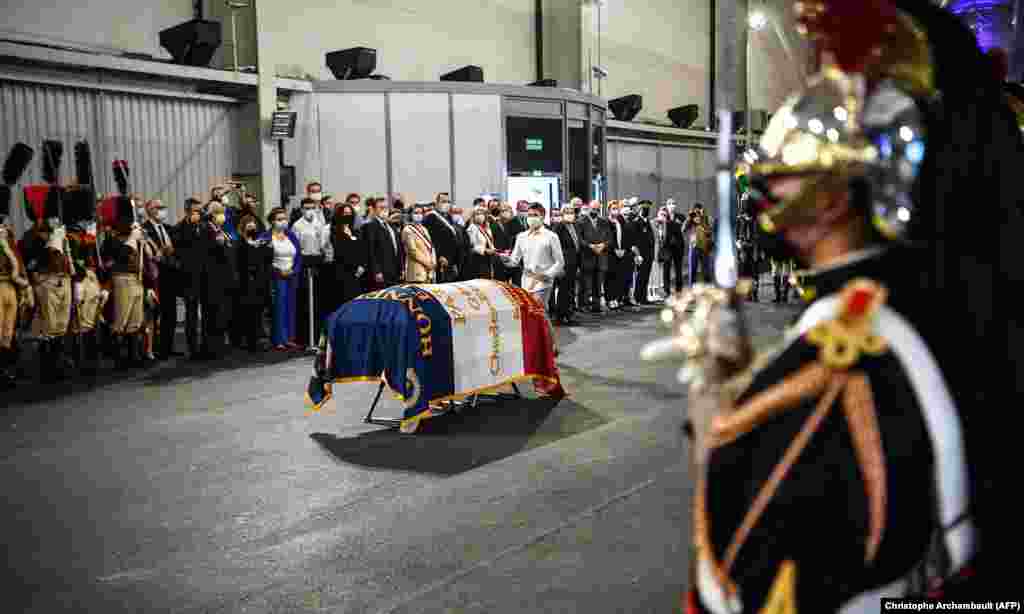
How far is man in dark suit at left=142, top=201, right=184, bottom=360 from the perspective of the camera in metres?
12.0

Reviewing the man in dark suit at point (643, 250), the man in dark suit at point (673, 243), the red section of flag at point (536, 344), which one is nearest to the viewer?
the red section of flag at point (536, 344)

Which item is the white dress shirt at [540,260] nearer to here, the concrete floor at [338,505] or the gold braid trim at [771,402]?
the concrete floor at [338,505]

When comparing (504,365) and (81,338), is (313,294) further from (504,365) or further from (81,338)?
(504,365)

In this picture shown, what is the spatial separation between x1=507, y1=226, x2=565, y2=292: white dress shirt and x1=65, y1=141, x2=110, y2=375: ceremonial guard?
5229mm

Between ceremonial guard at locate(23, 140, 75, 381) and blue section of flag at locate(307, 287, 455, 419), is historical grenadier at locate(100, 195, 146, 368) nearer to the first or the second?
ceremonial guard at locate(23, 140, 75, 381)

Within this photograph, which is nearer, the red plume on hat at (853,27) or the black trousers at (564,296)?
the red plume on hat at (853,27)

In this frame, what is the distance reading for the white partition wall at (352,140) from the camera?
59.3ft

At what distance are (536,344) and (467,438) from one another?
1704 mm

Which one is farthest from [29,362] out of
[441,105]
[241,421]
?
[441,105]

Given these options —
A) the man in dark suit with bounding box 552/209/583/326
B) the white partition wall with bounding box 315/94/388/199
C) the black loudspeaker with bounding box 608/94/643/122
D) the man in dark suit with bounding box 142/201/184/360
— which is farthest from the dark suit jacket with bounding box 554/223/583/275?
the black loudspeaker with bounding box 608/94/643/122

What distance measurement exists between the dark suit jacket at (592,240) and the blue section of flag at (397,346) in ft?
30.6

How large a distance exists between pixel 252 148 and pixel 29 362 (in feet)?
21.5

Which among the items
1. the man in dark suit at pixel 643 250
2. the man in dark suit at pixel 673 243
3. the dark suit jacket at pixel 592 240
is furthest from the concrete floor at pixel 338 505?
the man in dark suit at pixel 673 243

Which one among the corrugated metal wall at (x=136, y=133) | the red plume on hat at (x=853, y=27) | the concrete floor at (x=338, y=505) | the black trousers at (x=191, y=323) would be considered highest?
the corrugated metal wall at (x=136, y=133)
